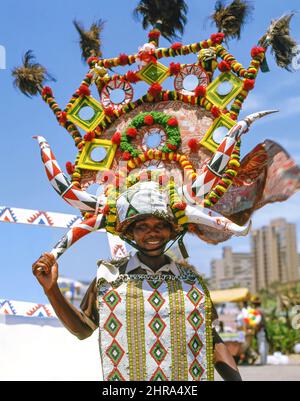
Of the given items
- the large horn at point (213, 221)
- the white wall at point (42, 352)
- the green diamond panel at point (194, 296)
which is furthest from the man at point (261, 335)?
the green diamond panel at point (194, 296)

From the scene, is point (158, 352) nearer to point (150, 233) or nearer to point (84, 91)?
point (150, 233)

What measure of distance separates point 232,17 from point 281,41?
0.39 metres

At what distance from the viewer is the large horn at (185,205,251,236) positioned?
10.4ft

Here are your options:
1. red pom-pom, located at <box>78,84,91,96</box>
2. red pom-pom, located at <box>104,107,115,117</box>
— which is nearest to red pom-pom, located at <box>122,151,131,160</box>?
red pom-pom, located at <box>104,107,115,117</box>

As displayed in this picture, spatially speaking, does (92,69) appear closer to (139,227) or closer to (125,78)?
(125,78)

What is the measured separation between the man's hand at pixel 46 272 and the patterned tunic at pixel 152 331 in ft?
0.82

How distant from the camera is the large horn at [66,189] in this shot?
341cm

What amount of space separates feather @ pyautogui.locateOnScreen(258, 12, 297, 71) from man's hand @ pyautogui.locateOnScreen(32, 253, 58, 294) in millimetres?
1924

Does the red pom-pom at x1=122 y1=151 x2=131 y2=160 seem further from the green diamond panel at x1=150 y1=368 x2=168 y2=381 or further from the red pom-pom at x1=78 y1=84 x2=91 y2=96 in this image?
the green diamond panel at x1=150 y1=368 x2=168 y2=381

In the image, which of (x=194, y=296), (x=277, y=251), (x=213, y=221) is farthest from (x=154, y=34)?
(x=277, y=251)

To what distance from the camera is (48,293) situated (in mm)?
2797
